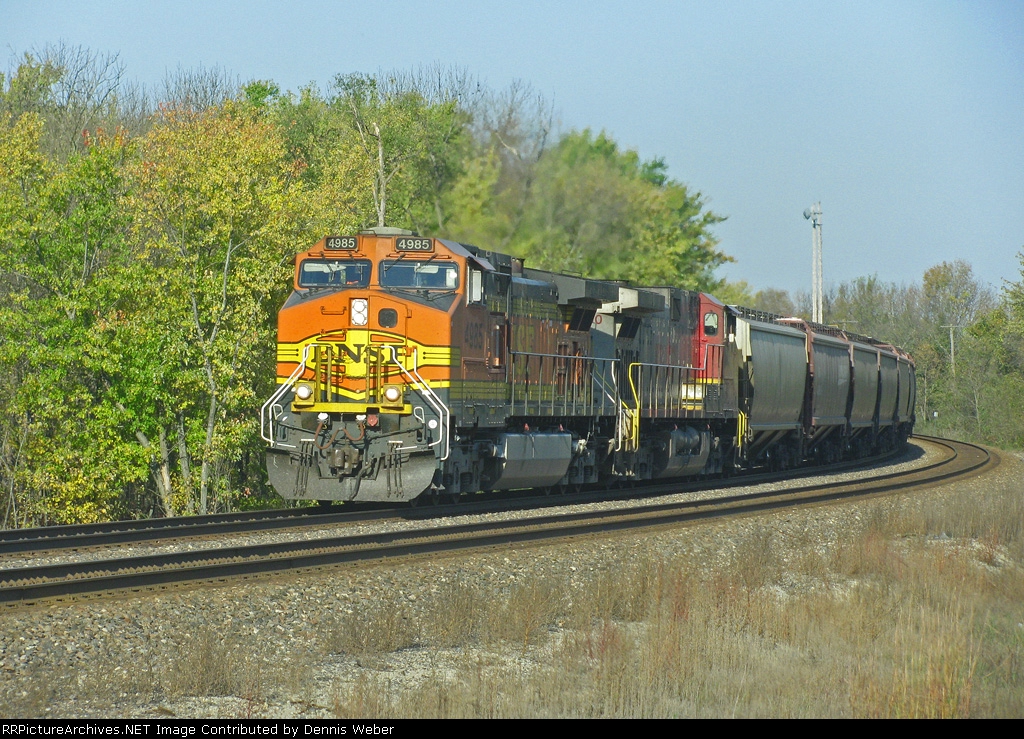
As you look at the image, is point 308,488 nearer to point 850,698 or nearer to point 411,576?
point 411,576

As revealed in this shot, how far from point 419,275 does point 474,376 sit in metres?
1.81

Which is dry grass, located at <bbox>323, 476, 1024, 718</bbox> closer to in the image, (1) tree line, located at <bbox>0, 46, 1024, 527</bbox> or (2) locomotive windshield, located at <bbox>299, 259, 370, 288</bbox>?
(2) locomotive windshield, located at <bbox>299, 259, 370, 288</bbox>

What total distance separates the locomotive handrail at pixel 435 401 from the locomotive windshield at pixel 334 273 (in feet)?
4.56

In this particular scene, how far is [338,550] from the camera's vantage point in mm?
12945

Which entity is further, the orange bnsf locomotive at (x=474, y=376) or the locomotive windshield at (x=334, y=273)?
the locomotive windshield at (x=334, y=273)

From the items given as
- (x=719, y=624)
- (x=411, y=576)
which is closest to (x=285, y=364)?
(x=411, y=576)

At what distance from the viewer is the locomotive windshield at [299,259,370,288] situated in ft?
57.1

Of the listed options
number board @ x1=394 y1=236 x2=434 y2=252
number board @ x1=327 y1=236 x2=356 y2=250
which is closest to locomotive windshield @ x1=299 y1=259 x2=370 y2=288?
number board @ x1=327 y1=236 x2=356 y2=250

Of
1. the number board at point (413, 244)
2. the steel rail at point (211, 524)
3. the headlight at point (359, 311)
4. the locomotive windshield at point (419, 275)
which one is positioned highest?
the number board at point (413, 244)

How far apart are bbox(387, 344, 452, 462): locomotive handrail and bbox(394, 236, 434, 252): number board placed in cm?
167

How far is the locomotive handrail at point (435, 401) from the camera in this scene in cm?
1612

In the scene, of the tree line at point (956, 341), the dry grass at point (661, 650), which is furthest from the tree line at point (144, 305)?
the tree line at point (956, 341)

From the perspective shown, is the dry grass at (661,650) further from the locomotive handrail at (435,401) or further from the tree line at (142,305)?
the tree line at (142,305)

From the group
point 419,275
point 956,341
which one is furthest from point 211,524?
point 956,341
